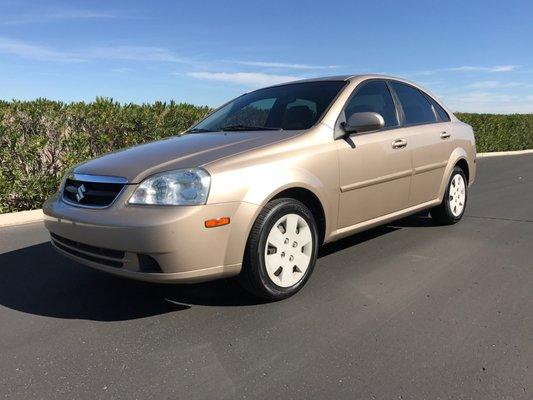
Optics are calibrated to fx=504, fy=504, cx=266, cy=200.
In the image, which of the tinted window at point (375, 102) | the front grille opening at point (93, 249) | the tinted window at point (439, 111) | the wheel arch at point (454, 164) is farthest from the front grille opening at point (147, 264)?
the tinted window at point (439, 111)

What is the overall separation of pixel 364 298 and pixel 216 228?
1227mm

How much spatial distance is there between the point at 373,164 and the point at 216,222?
170 centimetres

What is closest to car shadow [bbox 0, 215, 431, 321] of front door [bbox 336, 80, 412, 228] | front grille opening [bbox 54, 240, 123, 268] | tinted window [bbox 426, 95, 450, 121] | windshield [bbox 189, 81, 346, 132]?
front grille opening [bbox 54, 240, 123, 268]

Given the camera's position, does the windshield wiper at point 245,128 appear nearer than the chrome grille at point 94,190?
No

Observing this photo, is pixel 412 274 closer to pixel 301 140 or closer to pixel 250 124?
pixel 301 140

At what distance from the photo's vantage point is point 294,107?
433cm

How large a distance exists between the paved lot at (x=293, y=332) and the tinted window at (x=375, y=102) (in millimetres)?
1285

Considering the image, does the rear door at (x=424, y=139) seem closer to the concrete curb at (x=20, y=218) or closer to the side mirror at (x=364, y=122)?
the side mirror at (x=364, y=122)

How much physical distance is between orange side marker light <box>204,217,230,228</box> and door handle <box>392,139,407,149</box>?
6.59ft

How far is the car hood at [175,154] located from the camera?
326 cm

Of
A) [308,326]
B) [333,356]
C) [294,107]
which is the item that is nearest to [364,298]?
[308,326]

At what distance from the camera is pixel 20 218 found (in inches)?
260

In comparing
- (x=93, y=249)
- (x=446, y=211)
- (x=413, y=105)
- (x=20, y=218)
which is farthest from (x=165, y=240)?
(x=20, y=218)

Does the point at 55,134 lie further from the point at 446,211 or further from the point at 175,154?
the point at 446,211
